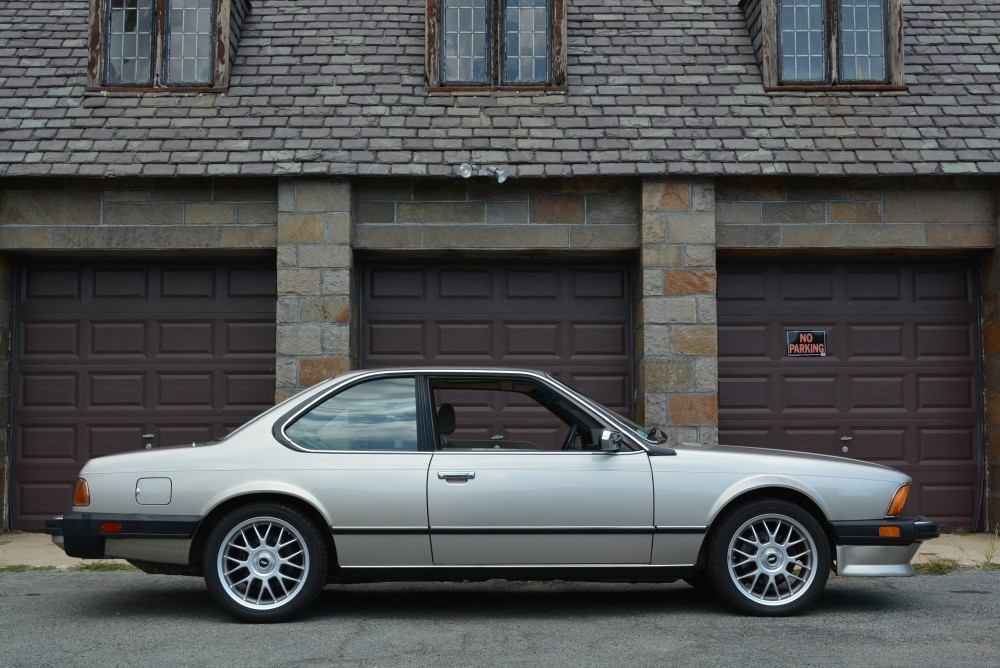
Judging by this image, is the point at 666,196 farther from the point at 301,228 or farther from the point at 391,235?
the point at 301,228

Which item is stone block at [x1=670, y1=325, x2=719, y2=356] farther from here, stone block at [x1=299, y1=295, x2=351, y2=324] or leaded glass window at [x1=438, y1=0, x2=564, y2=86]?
stone block at [x1=299, y1=295, x2=351, y2=324]

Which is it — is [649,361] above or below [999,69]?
below

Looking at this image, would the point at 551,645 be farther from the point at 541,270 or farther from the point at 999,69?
the point at 999,69

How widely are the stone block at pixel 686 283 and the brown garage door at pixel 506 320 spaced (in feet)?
2.51

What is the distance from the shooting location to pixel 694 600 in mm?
7121

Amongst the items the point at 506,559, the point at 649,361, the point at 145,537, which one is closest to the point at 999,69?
the point at 649,361

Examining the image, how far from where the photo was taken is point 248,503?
6430mm

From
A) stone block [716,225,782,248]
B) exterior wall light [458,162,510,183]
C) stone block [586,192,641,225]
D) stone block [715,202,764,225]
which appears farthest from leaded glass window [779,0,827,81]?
exterior wall light [458,162,510,183]

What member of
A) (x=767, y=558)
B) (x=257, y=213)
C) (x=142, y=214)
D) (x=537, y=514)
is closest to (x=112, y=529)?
(x=537, y=514)

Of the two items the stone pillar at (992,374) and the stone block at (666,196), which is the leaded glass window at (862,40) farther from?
the stone block at (666,196)

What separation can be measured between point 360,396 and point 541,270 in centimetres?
468

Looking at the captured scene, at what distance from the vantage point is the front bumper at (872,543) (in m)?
6.46

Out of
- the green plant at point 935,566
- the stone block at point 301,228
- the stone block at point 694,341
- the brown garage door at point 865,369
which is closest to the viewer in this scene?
the green plant at point 935,566

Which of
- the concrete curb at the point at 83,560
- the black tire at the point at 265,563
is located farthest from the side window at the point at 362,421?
the concrete curb at the point at 83,560
